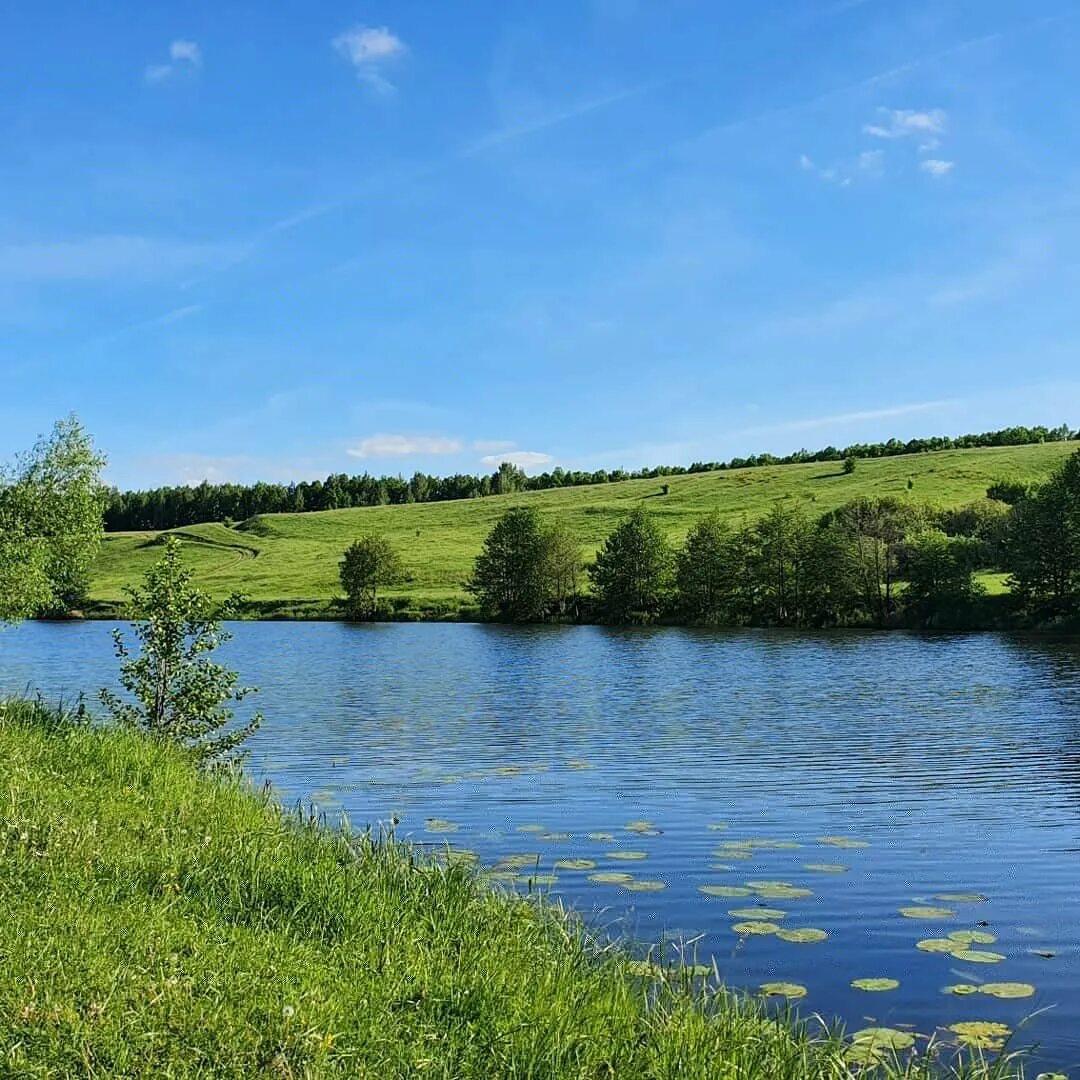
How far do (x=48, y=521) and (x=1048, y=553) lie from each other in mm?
71302

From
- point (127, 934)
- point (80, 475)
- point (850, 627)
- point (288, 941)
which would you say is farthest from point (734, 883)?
point (850, 627)

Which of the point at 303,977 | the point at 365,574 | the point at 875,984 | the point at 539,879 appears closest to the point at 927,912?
the point at 875,984

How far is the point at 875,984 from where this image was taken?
37.7 ft

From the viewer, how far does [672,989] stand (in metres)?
9.88

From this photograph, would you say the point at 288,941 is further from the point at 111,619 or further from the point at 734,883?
the point at 111,619

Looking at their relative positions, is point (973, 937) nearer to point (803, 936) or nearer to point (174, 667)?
point (803, 936)

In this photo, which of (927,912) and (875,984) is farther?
(927,912)

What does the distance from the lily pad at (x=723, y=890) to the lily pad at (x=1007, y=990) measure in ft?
13.1

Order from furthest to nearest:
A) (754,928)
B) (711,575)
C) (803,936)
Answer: (711,575)
(754,928)
(803,936)

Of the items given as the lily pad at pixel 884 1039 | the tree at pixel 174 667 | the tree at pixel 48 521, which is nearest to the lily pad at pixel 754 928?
the lily pad at pixel 884 1039

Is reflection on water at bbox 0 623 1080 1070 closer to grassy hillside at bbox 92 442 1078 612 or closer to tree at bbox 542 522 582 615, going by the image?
tree at bbox 542 522 582 615

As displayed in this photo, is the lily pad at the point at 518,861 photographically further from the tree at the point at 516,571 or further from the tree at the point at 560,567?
the tree at the point at 560,567

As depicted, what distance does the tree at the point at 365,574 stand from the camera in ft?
411

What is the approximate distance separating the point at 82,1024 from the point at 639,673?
165 feet
